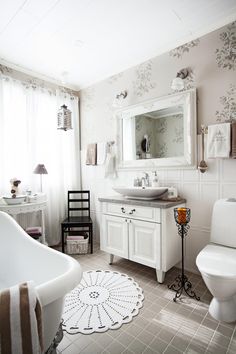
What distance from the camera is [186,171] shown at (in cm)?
215

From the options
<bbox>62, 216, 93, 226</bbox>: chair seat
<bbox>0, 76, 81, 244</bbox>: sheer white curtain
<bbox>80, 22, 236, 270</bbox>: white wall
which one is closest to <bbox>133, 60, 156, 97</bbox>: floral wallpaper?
<bbox>80, 22, 236, 270</bbox>: white wall

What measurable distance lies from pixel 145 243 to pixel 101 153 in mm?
1436

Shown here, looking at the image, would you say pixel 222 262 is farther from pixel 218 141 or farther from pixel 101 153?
pixel 101 153

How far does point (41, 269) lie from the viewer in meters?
1.39

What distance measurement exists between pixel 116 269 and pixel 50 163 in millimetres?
1683

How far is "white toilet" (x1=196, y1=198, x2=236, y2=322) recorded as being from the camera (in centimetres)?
136

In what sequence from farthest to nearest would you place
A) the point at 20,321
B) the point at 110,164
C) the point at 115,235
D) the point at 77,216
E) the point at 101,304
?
the point at 77,216 → the point at 110,164 → the point at 115,235 → the point at 101,304 → the point at 20,321

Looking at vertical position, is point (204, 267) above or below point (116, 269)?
above

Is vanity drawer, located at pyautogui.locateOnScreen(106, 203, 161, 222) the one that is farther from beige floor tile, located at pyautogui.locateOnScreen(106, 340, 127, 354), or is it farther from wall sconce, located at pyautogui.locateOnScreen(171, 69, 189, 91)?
wall sconce, located at pyautogui.locateOnScreen(171, 69, 189, 91)

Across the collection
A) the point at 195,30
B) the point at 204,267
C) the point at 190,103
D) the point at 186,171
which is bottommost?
the point at 204,267

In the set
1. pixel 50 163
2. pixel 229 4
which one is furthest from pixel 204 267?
pixel 50 163

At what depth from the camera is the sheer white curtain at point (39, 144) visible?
2.52m

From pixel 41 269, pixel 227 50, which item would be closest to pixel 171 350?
pixel 41 269

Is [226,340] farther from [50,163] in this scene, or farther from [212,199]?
[50,163]
